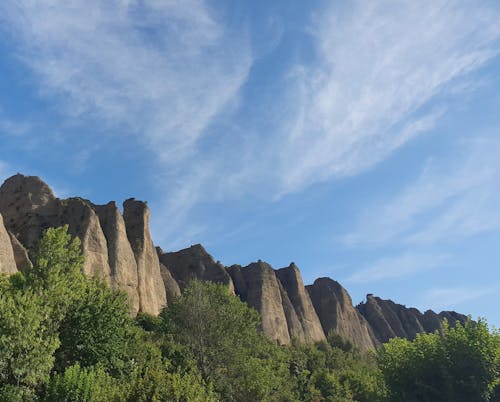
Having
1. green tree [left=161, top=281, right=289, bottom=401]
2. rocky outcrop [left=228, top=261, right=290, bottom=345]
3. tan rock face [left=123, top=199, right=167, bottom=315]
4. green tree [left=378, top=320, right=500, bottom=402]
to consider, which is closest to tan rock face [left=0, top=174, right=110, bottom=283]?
tan rock face [left=123, top=199, right=167, bottom=315]

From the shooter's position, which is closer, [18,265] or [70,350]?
[70,350]

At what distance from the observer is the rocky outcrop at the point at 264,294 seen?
304 ft

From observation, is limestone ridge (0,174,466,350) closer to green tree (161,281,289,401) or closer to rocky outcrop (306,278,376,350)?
rocky outcrop (306,278,376,350)

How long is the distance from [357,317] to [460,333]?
78.1 meters

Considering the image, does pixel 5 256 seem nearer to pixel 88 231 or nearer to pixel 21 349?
pixel 88 231

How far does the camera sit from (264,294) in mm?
97438

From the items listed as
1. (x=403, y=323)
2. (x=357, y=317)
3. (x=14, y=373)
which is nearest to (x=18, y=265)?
(x=14, y=373)

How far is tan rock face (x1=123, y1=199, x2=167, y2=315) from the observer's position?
71.6 metres

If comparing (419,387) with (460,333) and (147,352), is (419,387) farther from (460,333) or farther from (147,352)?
(147,352)

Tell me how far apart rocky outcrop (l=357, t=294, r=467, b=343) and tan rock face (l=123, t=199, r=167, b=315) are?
79.2 metres

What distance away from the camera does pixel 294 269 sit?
378 feet

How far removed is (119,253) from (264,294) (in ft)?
125

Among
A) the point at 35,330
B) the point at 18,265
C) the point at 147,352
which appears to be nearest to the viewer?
the point at 35,330

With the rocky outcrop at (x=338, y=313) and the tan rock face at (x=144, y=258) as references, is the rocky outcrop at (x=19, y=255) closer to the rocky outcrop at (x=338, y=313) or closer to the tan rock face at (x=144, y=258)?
the tan rock face at (x=144, y=258)
